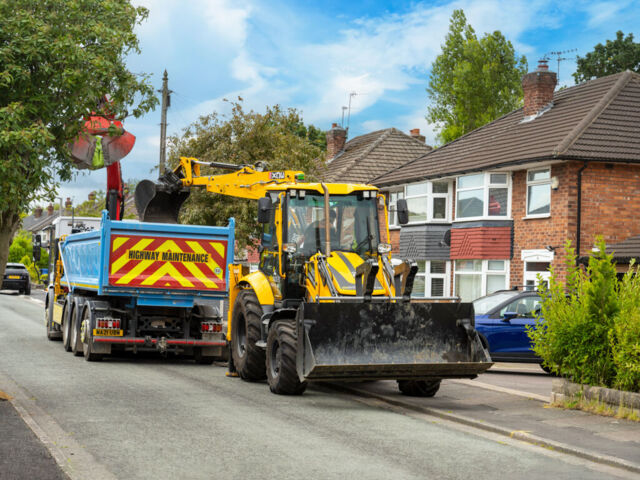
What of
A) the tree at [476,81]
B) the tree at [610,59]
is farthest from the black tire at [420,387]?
the tree at [610,59]

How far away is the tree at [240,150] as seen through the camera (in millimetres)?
26922

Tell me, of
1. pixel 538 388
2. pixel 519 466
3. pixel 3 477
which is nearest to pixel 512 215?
pixel 538 388

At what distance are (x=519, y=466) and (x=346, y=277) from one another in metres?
4.67

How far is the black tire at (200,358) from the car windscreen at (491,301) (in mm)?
5421

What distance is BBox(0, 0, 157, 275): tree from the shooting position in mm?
9361

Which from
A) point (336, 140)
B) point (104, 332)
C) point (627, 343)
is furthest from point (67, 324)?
point (336, 140)

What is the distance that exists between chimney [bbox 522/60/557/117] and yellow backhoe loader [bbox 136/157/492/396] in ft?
54.8

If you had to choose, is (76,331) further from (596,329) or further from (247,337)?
(596,329)

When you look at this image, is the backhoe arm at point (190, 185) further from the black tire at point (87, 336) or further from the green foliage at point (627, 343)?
the green foliage at point (627, 343)

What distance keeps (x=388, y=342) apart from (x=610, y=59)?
46494 mm

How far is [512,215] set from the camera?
26.2m

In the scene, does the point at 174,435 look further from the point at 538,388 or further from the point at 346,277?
the point at 538,388

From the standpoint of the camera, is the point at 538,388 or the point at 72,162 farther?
the point at 538,388

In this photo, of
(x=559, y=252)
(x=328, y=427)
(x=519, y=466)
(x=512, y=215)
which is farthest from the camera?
(x=512, y=215)
